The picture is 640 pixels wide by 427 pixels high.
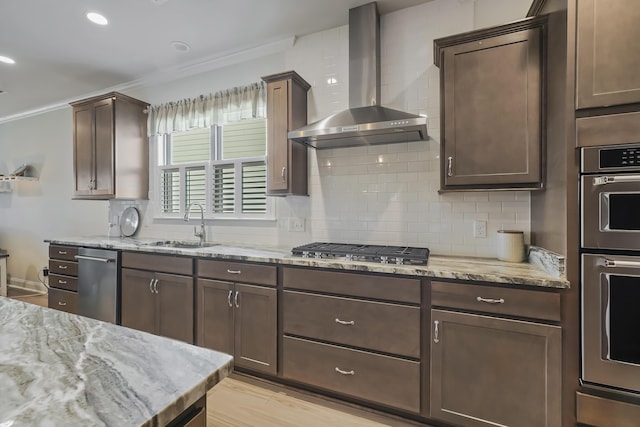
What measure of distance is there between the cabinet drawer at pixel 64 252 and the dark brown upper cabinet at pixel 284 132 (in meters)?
2.30

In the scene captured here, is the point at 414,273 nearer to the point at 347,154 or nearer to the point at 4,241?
the point at 347,154

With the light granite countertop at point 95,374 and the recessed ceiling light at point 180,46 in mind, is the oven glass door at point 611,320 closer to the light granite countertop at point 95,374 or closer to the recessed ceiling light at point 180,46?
the light granite countertop at point 95,374

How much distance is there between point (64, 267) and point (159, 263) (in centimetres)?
150

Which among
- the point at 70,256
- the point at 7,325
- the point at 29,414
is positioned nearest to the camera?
the point at 29,414

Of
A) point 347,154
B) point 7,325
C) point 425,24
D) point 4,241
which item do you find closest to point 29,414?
point 7,325

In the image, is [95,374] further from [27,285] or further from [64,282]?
[27,285]

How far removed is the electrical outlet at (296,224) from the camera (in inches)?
115

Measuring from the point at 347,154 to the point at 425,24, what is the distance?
3.82 ft

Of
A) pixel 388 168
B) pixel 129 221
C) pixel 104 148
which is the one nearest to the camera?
pixel 388 168

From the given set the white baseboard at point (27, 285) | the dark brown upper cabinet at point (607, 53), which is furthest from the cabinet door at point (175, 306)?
the white baseboard at point (27, 285)

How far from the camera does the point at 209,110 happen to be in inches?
130

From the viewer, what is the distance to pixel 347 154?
2.72 m

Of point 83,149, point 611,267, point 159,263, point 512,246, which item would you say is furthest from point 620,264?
point 83,149

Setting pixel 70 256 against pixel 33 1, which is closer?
pixel 33 1
